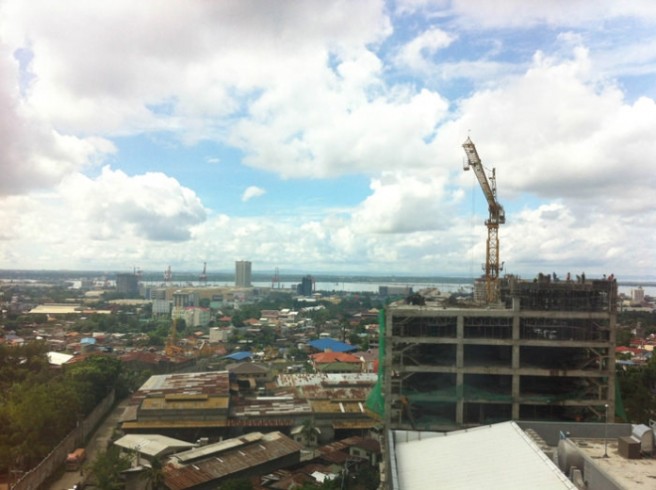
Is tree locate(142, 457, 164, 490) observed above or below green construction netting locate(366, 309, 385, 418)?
below

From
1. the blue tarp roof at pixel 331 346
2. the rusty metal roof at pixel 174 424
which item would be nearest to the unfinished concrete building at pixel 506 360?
the rusty metal roof at pixel 174 424

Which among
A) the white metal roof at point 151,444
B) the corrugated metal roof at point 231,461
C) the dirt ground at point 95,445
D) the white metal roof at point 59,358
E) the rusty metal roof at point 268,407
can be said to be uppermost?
the rusty metal roof at point 268,407

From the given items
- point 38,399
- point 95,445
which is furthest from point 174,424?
point 38,399

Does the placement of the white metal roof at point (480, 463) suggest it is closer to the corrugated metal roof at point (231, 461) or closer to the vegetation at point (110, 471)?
the corrugated metal roof at point (231, 461)

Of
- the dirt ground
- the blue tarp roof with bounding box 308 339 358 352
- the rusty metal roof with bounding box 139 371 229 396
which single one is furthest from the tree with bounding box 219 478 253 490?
the blue tarp roof with bounding box 308 339 358 352

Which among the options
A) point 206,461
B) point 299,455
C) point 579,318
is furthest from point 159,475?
point 579,318

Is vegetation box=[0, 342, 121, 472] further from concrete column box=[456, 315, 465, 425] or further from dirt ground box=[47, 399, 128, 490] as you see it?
concrete column box=[456, 315, 465, 425]
